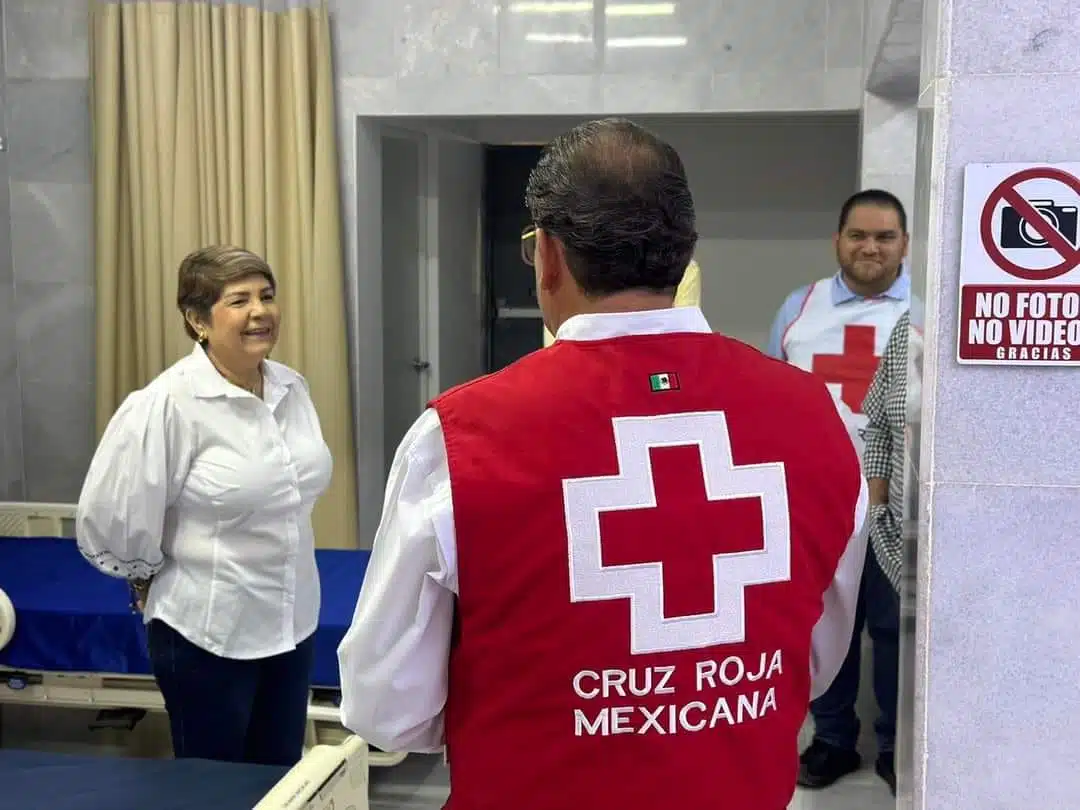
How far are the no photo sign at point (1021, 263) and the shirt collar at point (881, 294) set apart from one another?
5.62 feet

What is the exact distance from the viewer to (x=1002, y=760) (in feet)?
4.47

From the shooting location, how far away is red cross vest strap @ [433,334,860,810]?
112cm

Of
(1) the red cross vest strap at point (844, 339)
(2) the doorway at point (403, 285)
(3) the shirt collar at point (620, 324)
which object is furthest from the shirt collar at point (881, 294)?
(2) the doorway at point (403, 285)

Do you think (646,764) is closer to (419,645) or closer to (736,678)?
(736,678)

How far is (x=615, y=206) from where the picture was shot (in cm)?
111

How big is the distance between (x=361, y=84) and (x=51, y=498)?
191 cm

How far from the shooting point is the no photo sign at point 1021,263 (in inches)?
50.9

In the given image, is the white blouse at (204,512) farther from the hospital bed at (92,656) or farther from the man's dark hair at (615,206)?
the man's dark hair at (615,206)

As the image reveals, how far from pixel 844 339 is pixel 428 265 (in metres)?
2.25

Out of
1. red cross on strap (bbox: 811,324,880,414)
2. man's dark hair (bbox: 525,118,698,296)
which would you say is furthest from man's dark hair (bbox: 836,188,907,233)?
man's dark hair (bbox: 525,118,698,296)

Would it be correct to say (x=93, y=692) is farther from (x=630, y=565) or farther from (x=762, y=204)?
(x=762, y=204)

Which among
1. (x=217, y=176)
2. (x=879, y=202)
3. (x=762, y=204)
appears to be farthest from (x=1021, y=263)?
(x=762, y=204)

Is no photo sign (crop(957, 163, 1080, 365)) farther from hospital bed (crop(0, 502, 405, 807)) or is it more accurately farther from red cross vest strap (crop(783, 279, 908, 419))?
hospital bed (crop(0, 502, 405, 807))

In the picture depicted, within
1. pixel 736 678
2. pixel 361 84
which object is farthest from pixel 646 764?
pixel 361 84
